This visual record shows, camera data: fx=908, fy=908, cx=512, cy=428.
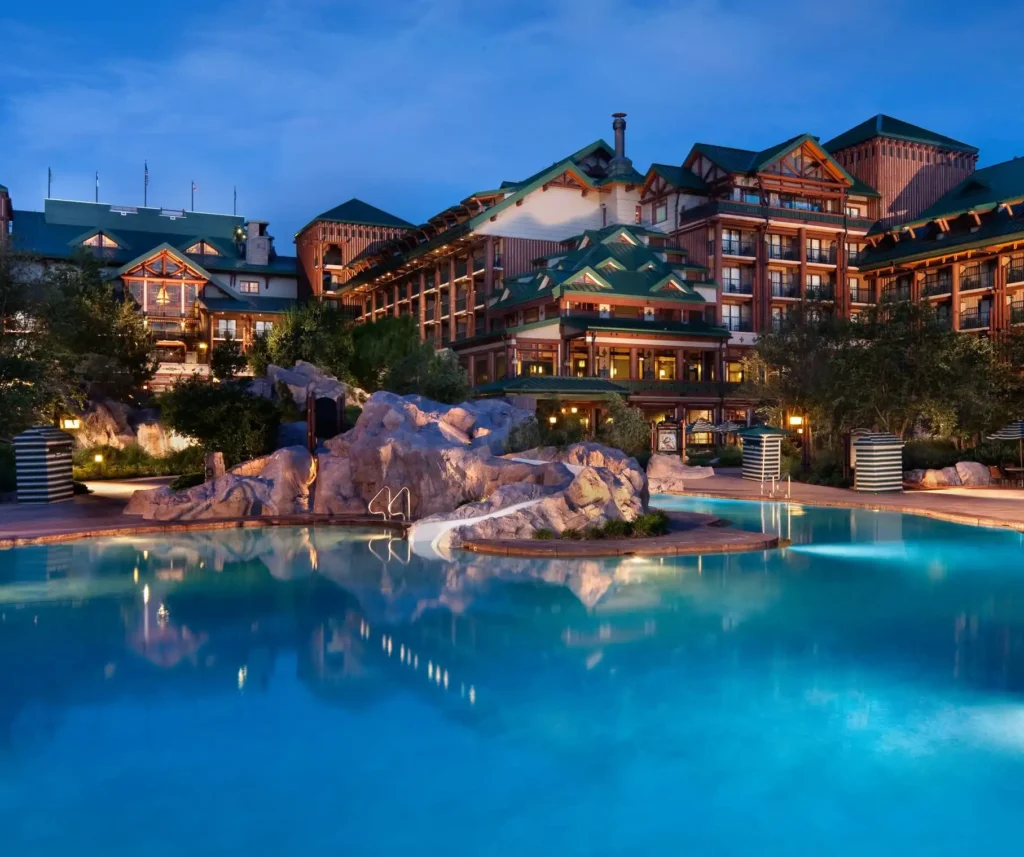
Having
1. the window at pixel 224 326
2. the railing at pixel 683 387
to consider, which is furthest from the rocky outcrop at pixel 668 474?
the window at pixel 224 326

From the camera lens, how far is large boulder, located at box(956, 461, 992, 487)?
28.1m

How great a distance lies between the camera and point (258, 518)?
2053 cm

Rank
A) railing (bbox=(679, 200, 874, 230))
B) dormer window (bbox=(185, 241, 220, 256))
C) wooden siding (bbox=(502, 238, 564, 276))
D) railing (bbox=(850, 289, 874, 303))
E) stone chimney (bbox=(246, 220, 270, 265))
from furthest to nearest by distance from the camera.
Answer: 1. stone chimney (bbox=(246, 220, 270, 265))
2. dormer window (bbox=(185, 241, 220, 256))
3. railing (bbox=(850, 289, 874, 303))
4. wooden siding (bbox=(502, 238, 564, 276))
5. railing (bbox=(679, 200, 874, 230))

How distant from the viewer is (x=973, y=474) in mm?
28234

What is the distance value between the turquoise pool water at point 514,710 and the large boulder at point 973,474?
45.5 ft

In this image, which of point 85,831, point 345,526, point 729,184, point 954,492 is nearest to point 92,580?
point 345,526

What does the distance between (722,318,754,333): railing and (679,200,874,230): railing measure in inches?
243

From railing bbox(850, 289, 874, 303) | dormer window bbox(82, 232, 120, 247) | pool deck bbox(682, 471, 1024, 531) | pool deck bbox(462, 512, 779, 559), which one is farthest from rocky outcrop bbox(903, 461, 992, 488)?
dormer window bbox(82, 232, 120, 247)

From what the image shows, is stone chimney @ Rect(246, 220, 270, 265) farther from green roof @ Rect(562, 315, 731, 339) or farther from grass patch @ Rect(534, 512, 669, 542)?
grass patch @ Rect(534, 512, 669, 542)

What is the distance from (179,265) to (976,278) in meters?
47.8

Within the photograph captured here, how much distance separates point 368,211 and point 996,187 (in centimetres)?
4408

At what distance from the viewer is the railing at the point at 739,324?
54741 millimetres

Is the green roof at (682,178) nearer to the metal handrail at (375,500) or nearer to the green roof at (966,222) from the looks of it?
the green roof at (966,222)

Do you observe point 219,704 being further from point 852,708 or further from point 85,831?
point 852,708
